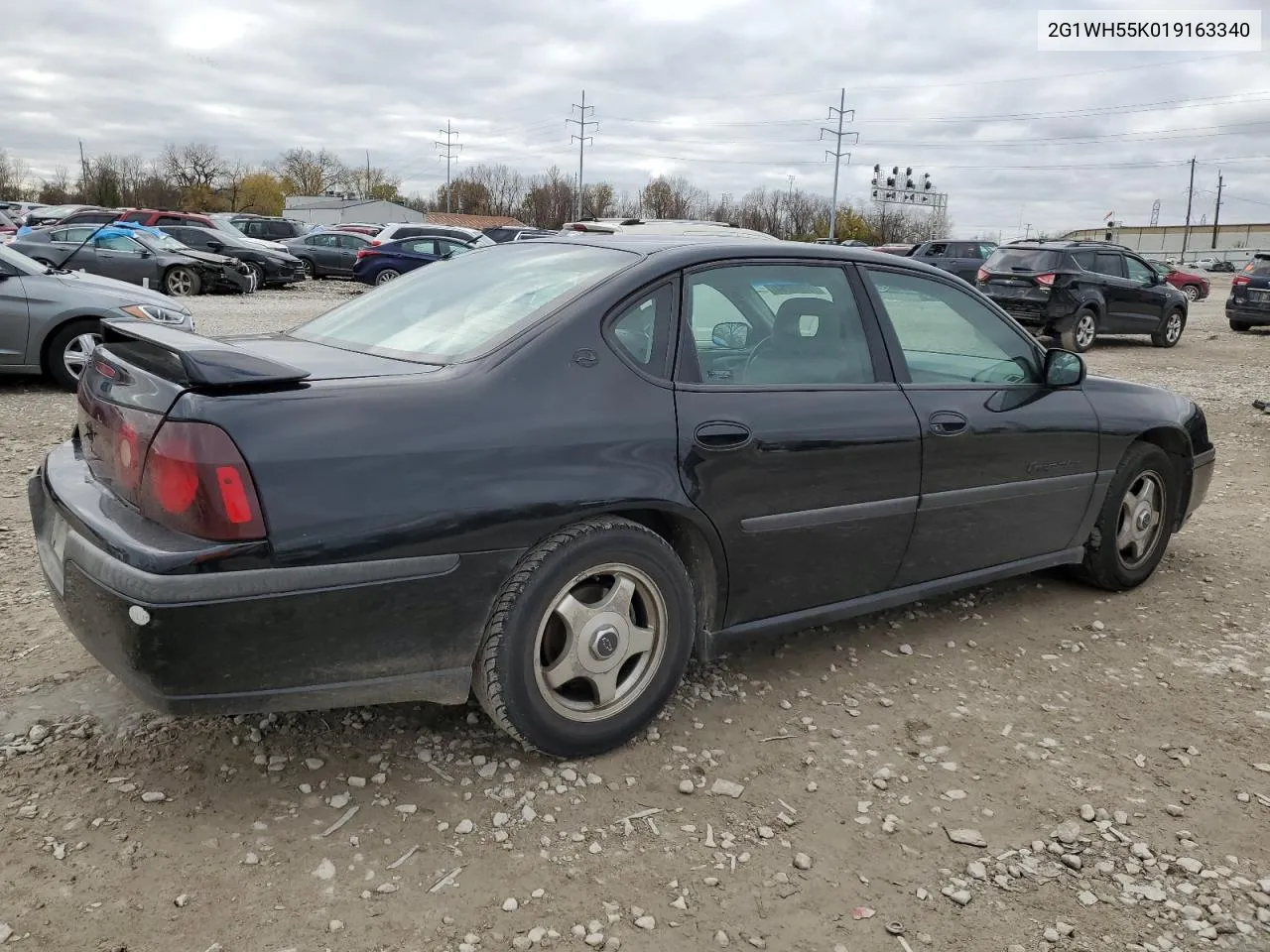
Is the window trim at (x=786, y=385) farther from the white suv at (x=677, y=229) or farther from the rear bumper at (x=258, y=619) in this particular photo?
the rear bumper at (x=258, y=619)

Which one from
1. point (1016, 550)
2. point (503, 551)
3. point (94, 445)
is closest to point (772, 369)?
point (503, 551)

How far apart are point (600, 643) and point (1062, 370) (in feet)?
7.76

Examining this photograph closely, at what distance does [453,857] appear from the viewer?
253 centimetres

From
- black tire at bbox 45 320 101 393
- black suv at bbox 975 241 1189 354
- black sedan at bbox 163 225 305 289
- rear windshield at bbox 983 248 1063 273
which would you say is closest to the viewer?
black tire at bbox 45 320 101 393

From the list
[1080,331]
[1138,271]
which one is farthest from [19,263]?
[1138,271]

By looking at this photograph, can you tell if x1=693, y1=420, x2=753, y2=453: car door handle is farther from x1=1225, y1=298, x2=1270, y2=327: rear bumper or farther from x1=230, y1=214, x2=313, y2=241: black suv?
x1=230, y1=214, x2=313, y2=241: black suv

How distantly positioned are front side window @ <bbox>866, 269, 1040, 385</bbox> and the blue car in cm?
1913

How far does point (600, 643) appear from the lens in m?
2.92

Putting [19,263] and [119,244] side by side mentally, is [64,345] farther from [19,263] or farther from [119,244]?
[119,244]

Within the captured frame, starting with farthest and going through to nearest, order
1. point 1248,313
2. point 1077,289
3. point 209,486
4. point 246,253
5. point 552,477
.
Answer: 1. point 246,253
2. point 1248,313
3. point 1077,289
4. point 552,477
5. point 209,486

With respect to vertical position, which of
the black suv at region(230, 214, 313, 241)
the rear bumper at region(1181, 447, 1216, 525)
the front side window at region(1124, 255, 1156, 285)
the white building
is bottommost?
the rear bumper at region(1181, 447, 1216, 525)

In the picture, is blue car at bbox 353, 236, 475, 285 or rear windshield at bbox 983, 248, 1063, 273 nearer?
rear windshield at bbox 983, 248, 1063, 273

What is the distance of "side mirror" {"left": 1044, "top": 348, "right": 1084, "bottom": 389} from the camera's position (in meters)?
4.10

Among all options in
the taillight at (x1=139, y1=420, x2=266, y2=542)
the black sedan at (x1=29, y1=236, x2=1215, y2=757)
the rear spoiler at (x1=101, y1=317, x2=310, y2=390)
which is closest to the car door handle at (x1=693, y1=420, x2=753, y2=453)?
the black sedan at (x1=29, y1=236, x2=1215, y2=757)
